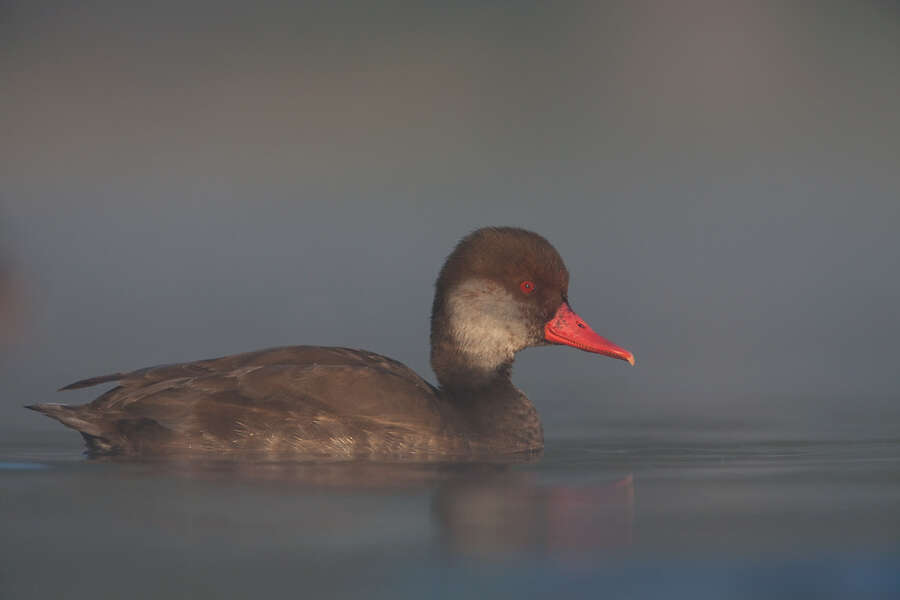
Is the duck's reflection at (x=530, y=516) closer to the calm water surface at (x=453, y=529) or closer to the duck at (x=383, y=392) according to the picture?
the calm water surface at (x=453, y=529)

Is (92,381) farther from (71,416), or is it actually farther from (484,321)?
(484,321)

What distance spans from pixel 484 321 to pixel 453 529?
118 inches

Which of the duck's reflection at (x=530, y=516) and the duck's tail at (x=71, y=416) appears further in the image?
the duck's tail at (x=71, y=416)

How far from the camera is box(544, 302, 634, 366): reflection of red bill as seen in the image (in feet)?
26.8

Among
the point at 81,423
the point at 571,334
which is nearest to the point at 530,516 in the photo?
the point at 571,334

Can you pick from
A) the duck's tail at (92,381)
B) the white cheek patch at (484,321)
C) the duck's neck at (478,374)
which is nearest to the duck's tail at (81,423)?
the duck's tail at (92,381)

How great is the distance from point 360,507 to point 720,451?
2.89m

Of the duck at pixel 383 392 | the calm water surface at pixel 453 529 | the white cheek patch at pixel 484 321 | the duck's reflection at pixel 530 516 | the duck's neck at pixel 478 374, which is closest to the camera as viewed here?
the calm water surface at pixel 453 529

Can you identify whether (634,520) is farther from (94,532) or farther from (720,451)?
(720,451)

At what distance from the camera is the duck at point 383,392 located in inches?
290

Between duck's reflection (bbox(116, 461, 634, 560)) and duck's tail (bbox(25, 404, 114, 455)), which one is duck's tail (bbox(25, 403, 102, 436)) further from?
duck's reflection (bbox(116, 461, 634, 560))

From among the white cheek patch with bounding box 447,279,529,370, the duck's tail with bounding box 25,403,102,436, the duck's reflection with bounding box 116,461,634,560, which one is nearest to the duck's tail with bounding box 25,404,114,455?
the duck's tail with bounding box 25,403,102,436

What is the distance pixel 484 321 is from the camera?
8078mm

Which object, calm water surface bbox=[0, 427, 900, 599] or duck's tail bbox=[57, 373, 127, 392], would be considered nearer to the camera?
calm water surface bbox=[0, 427, 900, 599]
